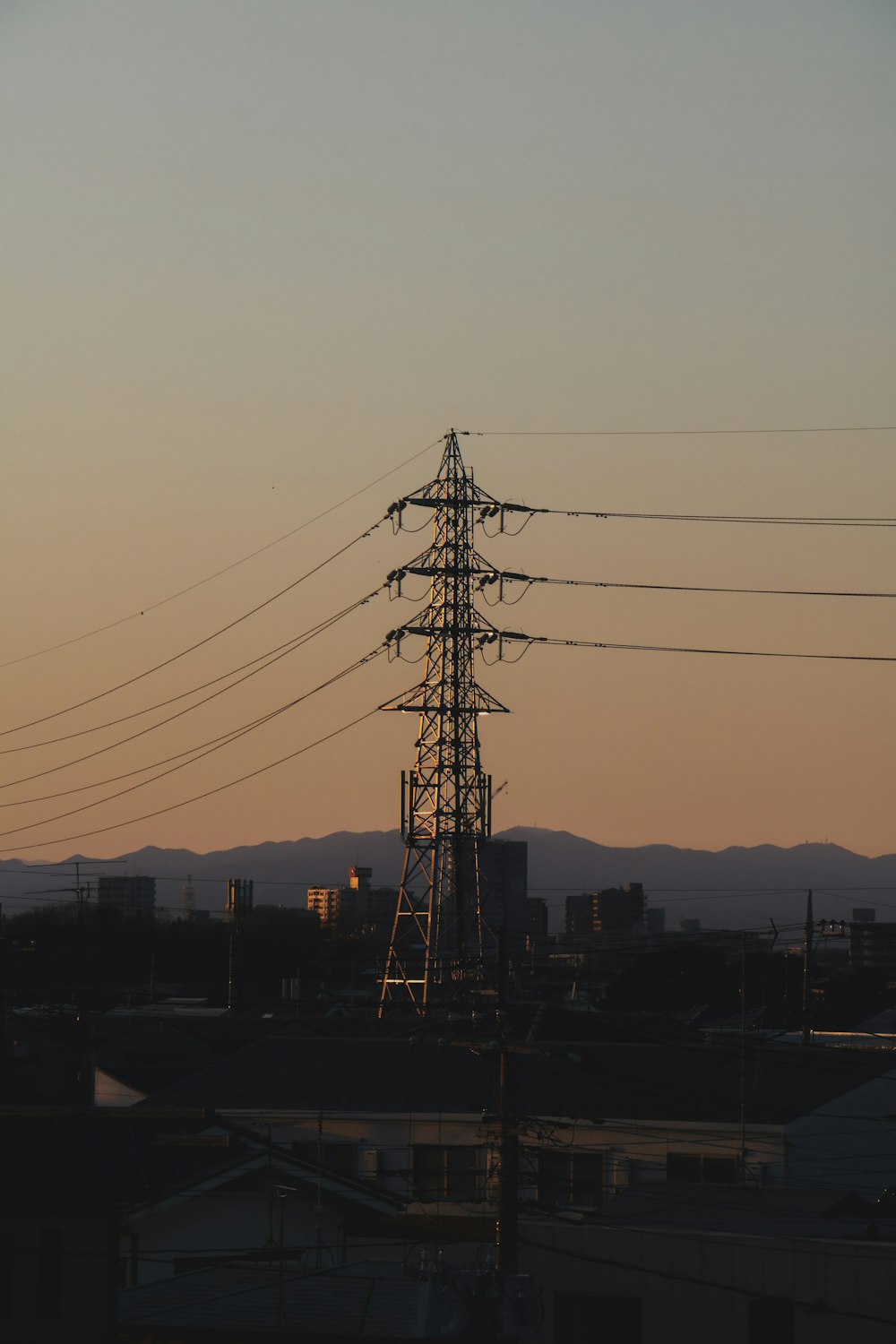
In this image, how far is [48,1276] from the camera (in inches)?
971

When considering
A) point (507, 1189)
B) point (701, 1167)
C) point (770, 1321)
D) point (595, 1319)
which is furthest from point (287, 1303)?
point (701, 1167)

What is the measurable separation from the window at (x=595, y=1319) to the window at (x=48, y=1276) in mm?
7383

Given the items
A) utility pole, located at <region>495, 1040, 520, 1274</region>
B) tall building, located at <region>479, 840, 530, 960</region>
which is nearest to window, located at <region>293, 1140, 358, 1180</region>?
utility pole, located at <region>495, 1040, 520, 1274</region>

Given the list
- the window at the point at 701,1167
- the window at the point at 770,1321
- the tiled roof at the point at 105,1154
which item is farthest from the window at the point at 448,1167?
the window at the point at 770,1321

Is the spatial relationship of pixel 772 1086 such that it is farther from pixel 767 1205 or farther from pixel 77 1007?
pixel 77 1007

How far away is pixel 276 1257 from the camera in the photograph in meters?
27.7

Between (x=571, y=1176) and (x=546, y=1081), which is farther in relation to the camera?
(x=546, y=1081)

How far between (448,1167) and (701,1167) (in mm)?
5383

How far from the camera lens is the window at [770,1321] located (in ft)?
78.4

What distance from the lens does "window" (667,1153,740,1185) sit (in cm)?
3541

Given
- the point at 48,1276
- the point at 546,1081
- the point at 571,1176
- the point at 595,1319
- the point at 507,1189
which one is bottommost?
the point at 595,1319

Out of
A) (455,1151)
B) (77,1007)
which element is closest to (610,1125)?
(455,1151)

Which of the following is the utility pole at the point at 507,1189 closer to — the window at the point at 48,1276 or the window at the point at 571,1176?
the window at the point at 48,1276

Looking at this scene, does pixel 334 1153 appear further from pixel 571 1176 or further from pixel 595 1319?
pixel 595 1319
